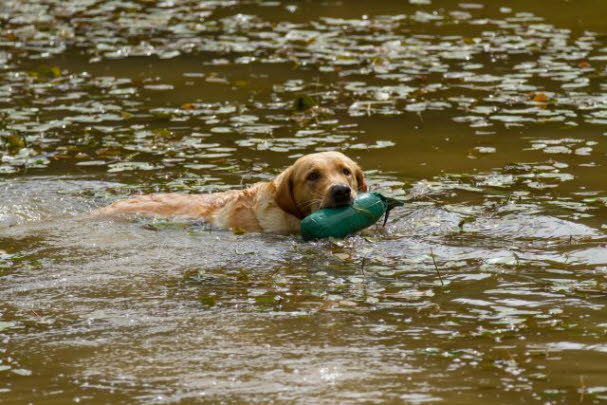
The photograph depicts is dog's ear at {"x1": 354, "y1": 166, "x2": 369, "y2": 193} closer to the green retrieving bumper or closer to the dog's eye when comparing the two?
the dog's eye

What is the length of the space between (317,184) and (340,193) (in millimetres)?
321

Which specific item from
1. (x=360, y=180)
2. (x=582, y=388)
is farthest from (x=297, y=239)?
(x=582, y=388)

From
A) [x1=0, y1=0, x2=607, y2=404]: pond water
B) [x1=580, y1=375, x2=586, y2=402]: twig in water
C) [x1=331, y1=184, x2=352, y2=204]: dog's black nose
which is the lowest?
[x1=0, y1=0, x2=607, y2=404]: pond water

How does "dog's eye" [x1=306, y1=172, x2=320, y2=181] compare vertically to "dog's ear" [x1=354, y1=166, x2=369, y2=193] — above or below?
above

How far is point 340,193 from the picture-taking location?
8.46 metres

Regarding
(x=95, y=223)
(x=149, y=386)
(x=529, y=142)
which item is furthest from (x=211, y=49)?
(x=149, y=386)

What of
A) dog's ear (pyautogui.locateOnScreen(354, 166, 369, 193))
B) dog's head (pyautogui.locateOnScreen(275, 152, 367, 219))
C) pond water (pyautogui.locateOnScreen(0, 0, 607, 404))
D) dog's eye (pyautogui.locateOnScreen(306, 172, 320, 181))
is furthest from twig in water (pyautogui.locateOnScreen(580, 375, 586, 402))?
dog's ear (pyautogui.locateOnScreen(354, 166, 369, 193))

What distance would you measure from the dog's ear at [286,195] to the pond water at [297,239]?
12.8 inches

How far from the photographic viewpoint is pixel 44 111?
1322cm

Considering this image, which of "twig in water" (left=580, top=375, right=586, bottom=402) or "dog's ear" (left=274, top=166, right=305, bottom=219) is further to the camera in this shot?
"dog's ear" (left=274, top=166, right=305, bottom=219)

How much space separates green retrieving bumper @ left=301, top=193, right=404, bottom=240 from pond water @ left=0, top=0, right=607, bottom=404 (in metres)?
0.14

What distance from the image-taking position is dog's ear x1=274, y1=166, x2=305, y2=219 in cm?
897

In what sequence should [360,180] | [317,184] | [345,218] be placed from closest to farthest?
[345,218]
[317,184]
[360,180]

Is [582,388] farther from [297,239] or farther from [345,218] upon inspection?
[297,239]
